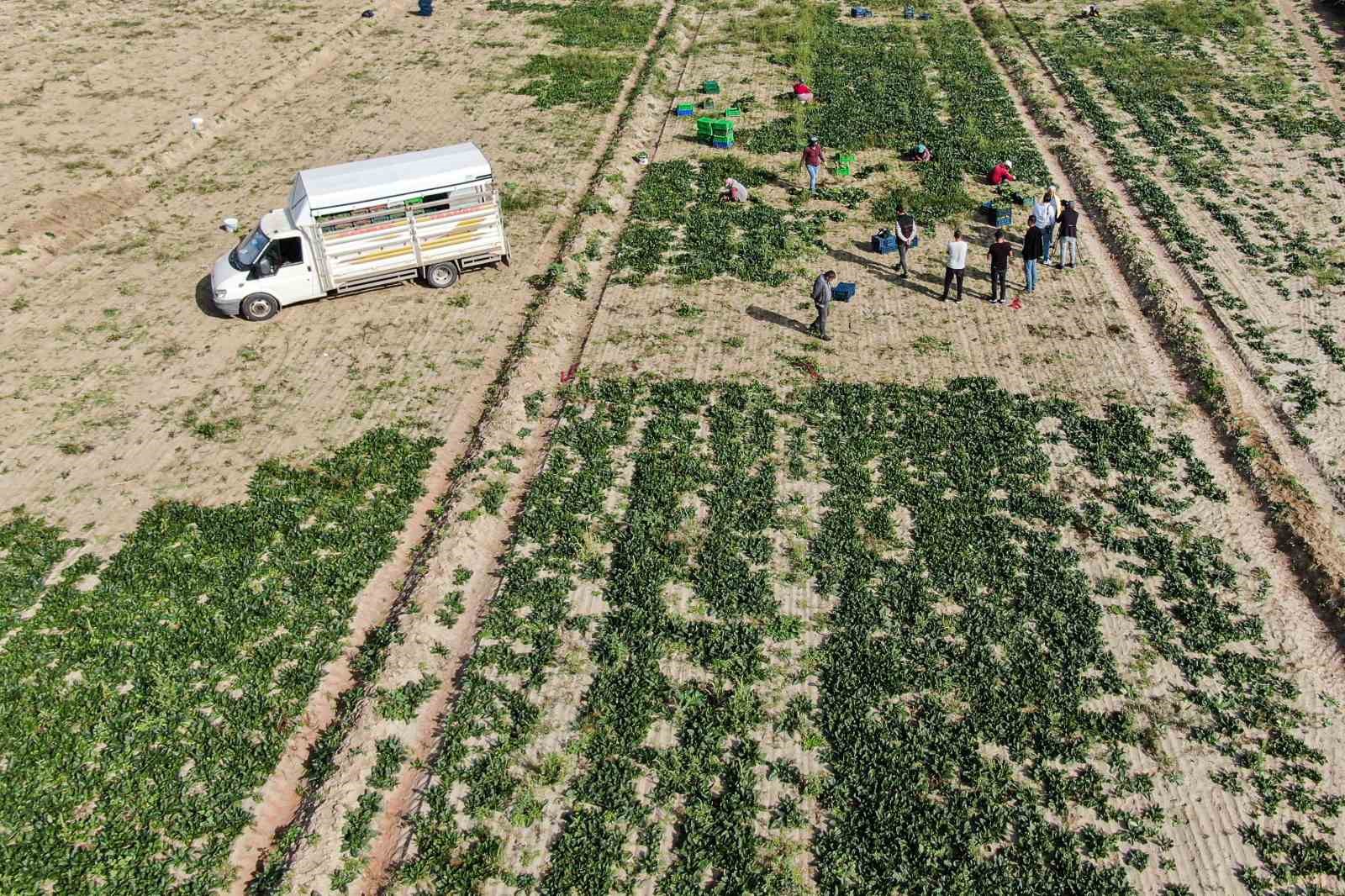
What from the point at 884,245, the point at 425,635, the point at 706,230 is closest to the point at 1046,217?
the point at 884,245

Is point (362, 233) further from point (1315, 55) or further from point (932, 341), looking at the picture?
point (1315, 55)

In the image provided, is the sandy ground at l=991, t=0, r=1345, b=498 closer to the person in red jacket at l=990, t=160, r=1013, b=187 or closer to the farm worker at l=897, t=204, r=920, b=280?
the person in red jacket at l=990, t=160, r=1013, b=187

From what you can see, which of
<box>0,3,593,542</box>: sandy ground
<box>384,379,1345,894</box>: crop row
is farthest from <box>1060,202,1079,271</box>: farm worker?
<box>0,3,593,542</box>: sandy ground

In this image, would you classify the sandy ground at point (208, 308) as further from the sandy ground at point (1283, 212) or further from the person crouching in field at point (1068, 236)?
the sandy ground at point (1283, 212)

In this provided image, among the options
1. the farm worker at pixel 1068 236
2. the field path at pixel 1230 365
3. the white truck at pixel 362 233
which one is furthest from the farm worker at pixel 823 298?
the white truck at pixel 362 233

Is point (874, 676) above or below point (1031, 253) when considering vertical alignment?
below

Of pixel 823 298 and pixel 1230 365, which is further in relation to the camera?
pixel 823 298

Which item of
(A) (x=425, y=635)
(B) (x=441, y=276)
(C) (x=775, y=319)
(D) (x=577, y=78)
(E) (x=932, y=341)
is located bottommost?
(E) (x=932, y=341)
